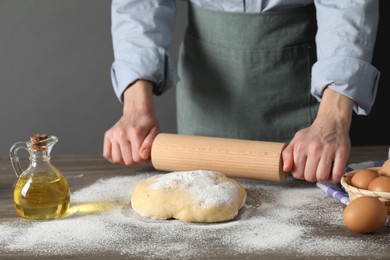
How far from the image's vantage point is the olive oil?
1418mm

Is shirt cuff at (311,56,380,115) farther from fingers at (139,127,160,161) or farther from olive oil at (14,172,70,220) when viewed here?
olive oil at (14,172,70,220)

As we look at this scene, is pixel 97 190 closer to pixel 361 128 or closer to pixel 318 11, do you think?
pixel 318 11

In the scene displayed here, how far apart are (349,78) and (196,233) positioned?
0.54 meters

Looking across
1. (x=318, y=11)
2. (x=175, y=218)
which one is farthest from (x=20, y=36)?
(x=175, y=218)

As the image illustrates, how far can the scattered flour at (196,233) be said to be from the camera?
127 cm

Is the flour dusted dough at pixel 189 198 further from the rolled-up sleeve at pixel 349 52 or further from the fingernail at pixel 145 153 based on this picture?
the rolled-up sleeve at pixel 349 52

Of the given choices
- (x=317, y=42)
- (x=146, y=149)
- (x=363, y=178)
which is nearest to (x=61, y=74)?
(x=146, y=149)

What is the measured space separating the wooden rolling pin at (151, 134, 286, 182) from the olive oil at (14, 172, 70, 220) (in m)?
0.30

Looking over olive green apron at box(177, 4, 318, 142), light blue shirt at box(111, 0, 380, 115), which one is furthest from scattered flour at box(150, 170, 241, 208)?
olive green apron at box(177, 4, 318, 142)

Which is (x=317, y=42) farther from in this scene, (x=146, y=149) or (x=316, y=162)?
(x=146, y=149)

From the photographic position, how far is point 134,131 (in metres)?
1.77

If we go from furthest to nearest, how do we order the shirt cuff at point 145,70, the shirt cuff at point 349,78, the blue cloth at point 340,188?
the shirt cuff at point 145,70
the shirt cuff at point 349,78
the blue cloth at point 340,188

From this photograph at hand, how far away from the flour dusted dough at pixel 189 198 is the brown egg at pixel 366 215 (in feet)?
0.75

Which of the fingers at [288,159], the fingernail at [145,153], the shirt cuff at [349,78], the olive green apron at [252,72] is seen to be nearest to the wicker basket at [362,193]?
the fingers at [288,159]
